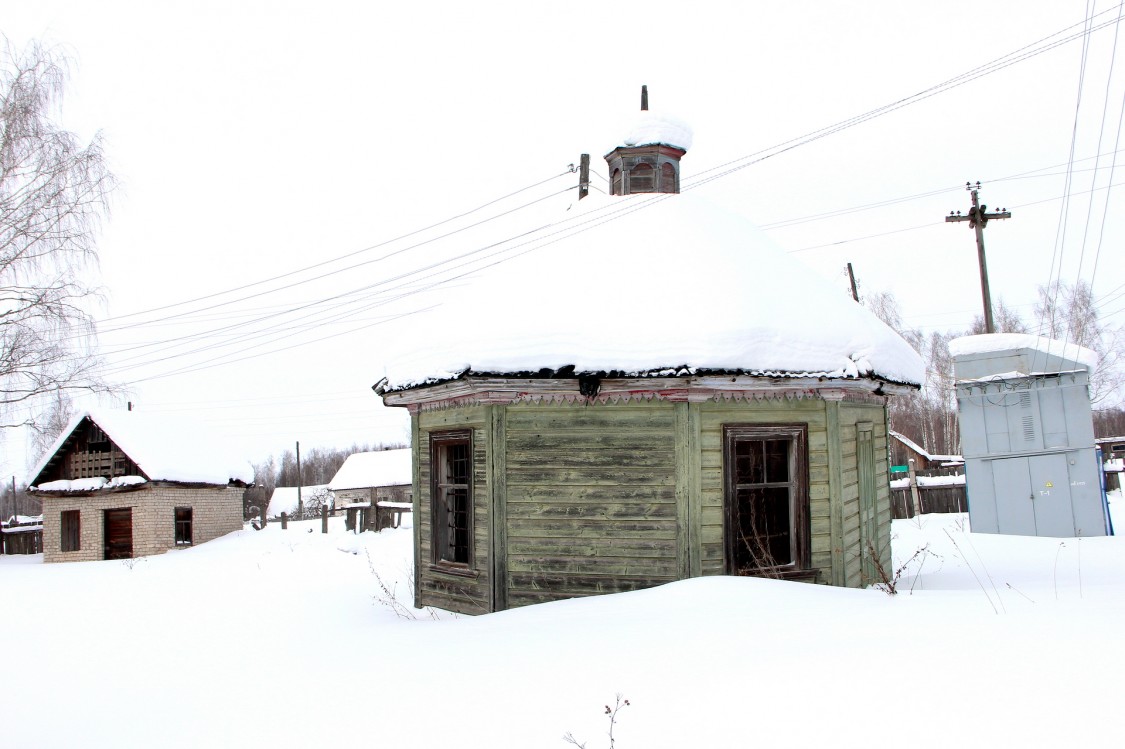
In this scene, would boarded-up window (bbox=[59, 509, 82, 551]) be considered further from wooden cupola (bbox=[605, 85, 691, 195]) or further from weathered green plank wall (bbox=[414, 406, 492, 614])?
wooden cupola (bbox=[605, 85, 691, 195])

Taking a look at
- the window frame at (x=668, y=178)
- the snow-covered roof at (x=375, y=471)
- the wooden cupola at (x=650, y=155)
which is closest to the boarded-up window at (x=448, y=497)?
the wooden cupola at (x=650, y=155)

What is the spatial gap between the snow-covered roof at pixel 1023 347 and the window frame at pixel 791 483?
367 inches

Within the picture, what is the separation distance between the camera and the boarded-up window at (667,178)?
12016 millimetres

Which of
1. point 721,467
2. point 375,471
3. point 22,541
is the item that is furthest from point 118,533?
point 375,471

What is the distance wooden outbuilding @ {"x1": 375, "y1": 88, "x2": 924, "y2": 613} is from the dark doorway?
69.1ft

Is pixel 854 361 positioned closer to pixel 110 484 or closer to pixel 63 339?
pixel 63 339

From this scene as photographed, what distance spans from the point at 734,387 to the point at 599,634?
313 cm

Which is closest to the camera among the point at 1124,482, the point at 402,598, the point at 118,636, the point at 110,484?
the point at 118,636

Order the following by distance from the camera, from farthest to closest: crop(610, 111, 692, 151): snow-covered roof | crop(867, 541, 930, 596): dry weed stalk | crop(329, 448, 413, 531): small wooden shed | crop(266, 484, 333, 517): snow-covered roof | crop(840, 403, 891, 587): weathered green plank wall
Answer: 1. crop(266, 484, 333, 517): snow-covered roof
2. crop(329, 448, 413, 531): small wooden shed
3. crop(610, 111, 692, 151): snow-covered roof
4. crop(840, 403, 891, 587): weathered green plank wall
5. crop(867, 541, 930, 596): dry weed stalk

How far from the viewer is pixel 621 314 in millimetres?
8578

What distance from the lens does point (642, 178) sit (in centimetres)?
1198

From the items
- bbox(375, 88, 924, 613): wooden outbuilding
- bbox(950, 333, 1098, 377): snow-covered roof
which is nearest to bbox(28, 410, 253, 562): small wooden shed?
bbox(375, 88, 924, 613): wooden outbuilding

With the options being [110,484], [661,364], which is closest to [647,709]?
[661,364]

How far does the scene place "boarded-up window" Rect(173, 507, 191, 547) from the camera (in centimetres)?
2651
